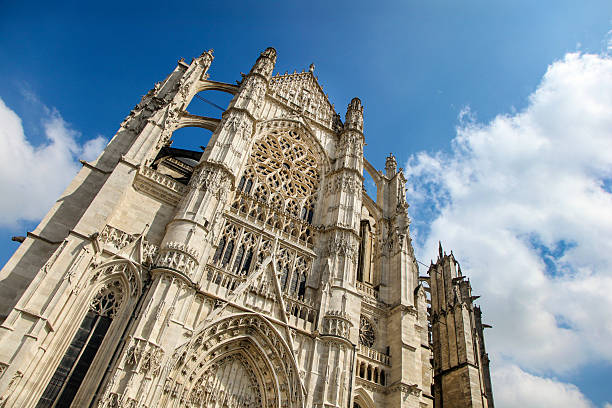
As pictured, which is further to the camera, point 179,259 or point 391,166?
point 391,166

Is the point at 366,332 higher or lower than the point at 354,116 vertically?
lower

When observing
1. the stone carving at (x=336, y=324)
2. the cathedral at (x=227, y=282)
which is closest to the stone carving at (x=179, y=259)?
the cathedral at (x=227, y=282)

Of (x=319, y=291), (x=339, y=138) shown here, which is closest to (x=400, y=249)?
(x=319, y=291)

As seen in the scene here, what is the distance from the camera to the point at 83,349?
445 inches

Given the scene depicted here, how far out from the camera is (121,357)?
35.4ft

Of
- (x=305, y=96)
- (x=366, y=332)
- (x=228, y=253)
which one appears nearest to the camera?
(x=228, y=253)

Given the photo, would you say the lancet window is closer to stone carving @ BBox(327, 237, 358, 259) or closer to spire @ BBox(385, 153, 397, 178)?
stone carving @ BBox(327, 237, 358, 259)

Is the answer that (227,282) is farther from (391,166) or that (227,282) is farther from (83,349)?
(391,166)

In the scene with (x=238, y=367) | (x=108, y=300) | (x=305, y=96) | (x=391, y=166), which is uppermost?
(x=305, y=96)

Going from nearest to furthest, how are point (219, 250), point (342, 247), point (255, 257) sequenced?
point (219, 250), point (255, 257), point (342, 247)

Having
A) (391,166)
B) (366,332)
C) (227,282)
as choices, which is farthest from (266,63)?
(366,332)

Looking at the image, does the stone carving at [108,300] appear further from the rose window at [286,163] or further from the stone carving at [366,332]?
the stone carving at [366,332]

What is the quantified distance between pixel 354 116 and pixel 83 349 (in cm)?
1866

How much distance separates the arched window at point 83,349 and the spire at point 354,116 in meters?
15.9
